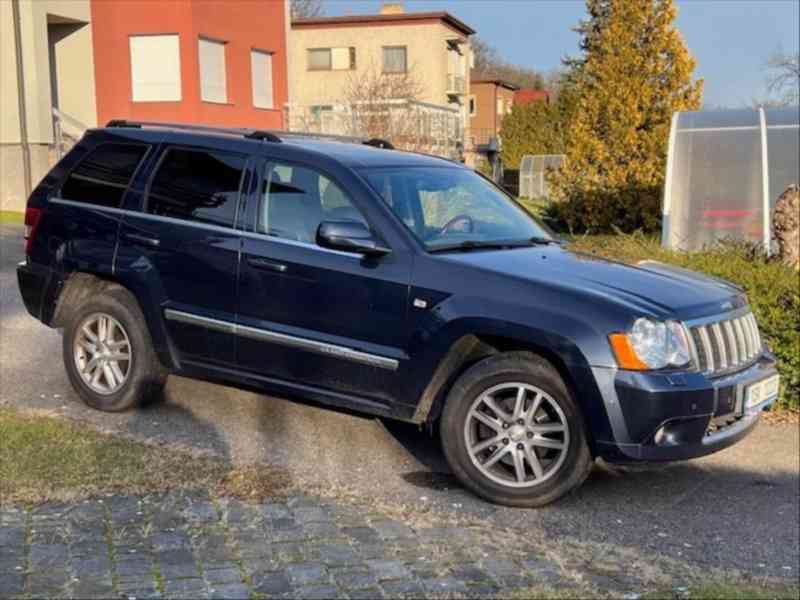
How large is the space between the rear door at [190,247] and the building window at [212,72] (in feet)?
67.0

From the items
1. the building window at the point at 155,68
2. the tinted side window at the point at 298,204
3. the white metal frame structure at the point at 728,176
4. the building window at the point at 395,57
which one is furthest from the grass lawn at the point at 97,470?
the building window at the point at 395,57

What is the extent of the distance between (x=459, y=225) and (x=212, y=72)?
2190 centimetres

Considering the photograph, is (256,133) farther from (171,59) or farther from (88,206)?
(171,59)

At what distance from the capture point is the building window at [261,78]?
1105 inches

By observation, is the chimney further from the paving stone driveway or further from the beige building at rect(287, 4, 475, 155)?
the paving stone driveway

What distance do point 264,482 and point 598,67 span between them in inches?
718

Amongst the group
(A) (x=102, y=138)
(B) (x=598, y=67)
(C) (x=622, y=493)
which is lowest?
(C) (x=622, y=493)

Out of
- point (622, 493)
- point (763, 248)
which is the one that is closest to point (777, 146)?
point (763, 248)

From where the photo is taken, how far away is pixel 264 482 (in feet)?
17.1

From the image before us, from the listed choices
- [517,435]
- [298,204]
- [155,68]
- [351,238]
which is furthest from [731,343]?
[155,68]

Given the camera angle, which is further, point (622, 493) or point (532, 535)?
point (622, 493)

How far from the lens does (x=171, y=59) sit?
25422 millimetres

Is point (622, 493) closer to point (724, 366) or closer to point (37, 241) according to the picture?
point (724, 366)

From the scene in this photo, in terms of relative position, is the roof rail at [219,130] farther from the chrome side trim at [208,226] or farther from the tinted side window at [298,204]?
the chrome side trim at [208,226]
